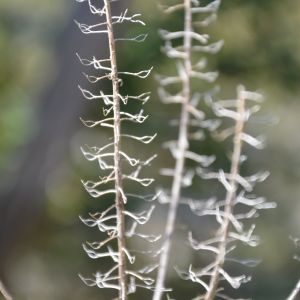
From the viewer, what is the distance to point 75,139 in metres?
1.46

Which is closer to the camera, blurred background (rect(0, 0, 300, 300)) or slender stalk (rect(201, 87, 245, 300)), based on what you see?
slender stalk (rect(201, 87, 245, 300))

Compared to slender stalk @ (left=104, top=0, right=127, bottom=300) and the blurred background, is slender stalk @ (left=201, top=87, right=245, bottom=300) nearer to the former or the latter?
slender stalk @ (left=104, top=0, right=127, bottom=300)

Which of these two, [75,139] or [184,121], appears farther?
[75,139]

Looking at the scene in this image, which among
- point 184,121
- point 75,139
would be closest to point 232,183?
point 184,121

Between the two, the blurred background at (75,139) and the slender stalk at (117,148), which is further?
the blurred background at (75,139)

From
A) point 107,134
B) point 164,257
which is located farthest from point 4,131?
point 164,257

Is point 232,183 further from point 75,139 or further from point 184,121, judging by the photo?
point 75,139

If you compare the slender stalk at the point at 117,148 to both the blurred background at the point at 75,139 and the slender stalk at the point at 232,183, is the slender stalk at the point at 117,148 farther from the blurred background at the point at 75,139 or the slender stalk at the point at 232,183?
the blurred background at the point at 75,139

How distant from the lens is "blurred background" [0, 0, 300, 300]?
4.34 feet

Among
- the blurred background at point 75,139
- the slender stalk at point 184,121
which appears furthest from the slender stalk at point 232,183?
the blurred background at point 75,139

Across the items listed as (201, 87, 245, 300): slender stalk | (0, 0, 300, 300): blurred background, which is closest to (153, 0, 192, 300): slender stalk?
(201, 87, 245, 300): slender stalk

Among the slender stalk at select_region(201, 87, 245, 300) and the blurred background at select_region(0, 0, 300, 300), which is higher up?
the slender stalk at select_region(201, 87, 245, 300)

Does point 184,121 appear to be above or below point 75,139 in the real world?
above

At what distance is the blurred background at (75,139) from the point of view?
4.34 ft
